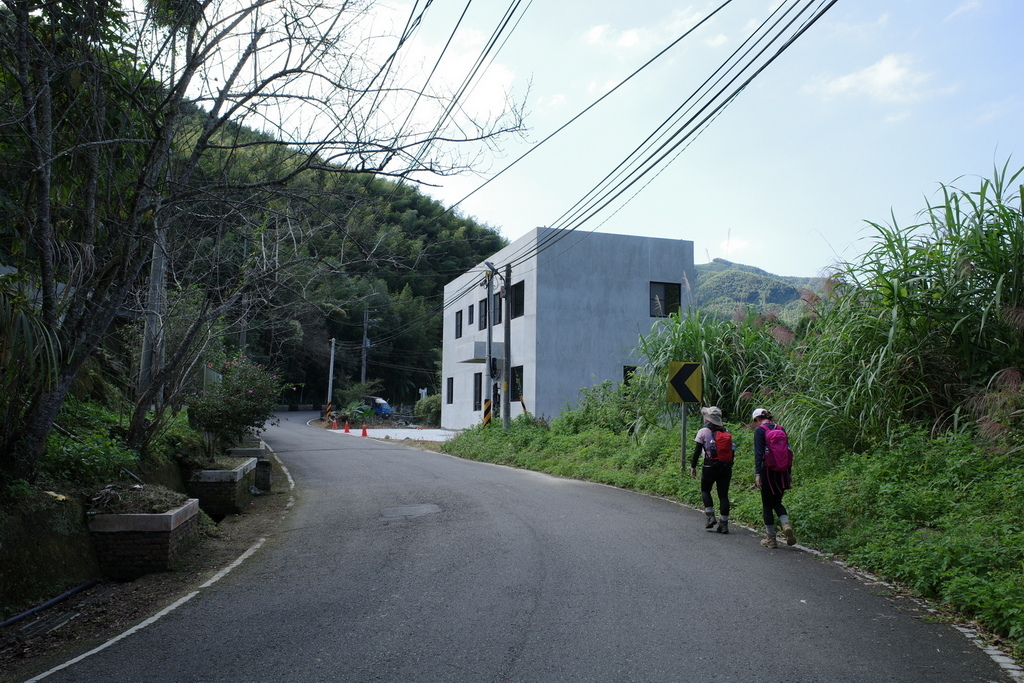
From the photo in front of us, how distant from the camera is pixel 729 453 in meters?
9.66

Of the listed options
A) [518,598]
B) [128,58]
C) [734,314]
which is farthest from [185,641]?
[734,314]

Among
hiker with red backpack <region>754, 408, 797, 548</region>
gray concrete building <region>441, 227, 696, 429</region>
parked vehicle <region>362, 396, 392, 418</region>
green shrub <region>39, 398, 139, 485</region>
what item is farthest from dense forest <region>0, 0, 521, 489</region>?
parked vehicle <region>362, 396, 392, 418</region>

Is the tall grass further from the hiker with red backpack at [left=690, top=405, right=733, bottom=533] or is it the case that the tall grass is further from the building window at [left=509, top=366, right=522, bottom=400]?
the building window at [left=509, top=366, right=522, bottom=400]

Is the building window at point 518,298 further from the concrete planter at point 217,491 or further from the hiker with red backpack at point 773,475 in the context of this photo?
the hiker with red backpack at point 773,475

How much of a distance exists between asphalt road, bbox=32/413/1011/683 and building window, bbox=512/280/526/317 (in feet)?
59.0

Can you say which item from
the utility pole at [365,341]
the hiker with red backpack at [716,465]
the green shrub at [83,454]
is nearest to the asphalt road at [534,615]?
the hiker with red backpack at [716,465]

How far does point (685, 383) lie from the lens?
12891 mm

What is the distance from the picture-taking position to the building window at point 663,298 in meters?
28.0

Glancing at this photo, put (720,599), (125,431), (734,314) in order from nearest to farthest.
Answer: (720,599) < (125,431) < (734,314)

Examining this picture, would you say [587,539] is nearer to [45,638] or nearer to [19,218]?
[45,638]

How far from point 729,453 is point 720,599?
337 centimetres

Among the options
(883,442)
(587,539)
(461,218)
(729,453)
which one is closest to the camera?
(587,539)

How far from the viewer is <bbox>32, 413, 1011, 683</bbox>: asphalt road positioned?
4.95 metres

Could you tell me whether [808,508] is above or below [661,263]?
below
